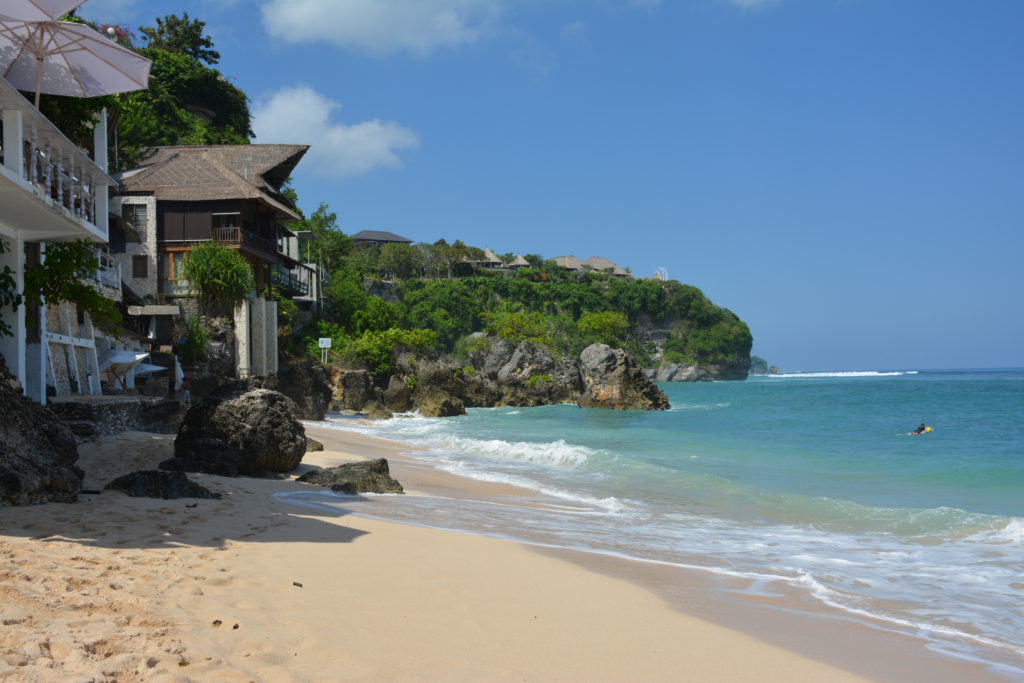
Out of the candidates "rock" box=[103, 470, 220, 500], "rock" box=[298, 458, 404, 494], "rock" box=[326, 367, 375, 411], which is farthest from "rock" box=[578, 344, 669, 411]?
"rock" box=[103, 470, 220, 500]

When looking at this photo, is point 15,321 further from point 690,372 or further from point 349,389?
point 690,372

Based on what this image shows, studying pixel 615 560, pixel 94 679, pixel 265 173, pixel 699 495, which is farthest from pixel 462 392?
pixel 94 679

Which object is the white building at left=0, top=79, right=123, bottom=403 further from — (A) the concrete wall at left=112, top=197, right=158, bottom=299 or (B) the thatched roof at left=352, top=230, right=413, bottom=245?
(B) the thatched roof at left=352, top=230, right=413, bottom=245

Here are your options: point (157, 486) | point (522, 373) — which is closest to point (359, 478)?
point (157, 486)

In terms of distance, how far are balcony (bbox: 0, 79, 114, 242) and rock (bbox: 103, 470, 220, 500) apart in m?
4.79

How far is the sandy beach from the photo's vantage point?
12.2 ft

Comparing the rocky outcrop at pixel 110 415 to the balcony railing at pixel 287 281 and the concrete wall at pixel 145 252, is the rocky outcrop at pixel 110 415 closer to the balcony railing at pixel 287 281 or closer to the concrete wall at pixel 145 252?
the concrete wall at pixel 145 252

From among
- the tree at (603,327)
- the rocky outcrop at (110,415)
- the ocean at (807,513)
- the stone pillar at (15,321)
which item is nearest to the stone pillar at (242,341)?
the ocean at (807,513)

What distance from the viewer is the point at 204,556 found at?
5.46 m

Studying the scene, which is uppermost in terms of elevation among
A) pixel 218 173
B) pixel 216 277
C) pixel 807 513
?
pixel 218 173

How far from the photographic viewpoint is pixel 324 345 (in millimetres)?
37406

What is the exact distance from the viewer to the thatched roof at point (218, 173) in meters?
31.5

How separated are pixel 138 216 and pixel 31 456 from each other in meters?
27.2

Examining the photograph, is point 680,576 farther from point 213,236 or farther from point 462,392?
point 462,392
